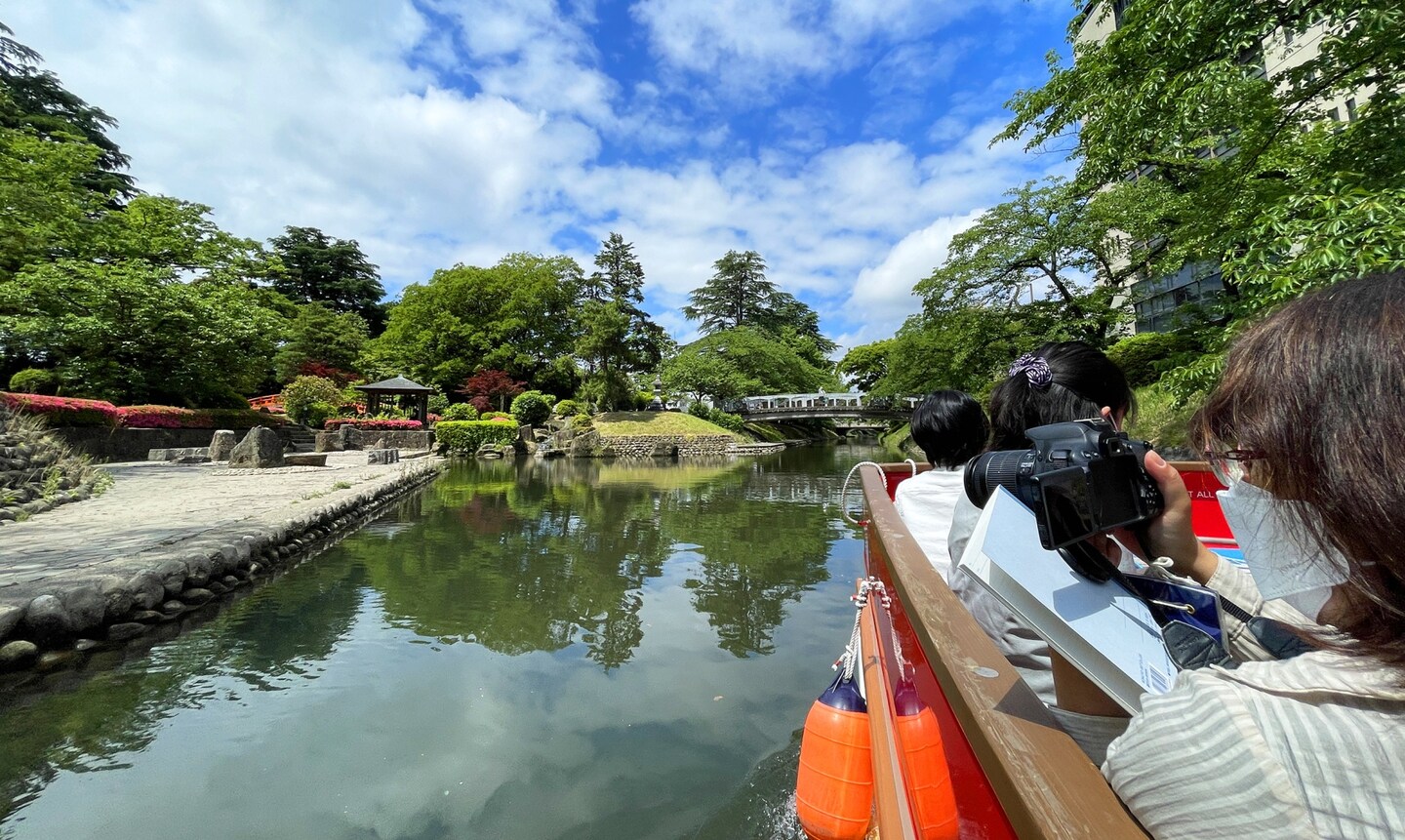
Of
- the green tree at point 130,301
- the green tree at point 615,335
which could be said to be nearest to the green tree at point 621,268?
the green tree at point 615,335

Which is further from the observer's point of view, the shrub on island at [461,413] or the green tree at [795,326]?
the green tree at [795,326]

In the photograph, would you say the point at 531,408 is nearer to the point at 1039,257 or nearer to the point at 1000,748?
the point at 1039,257

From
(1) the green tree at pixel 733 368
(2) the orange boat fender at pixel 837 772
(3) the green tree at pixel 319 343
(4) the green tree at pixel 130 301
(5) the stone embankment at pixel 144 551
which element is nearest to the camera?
(2) the orange boat fender at pixel 837 772

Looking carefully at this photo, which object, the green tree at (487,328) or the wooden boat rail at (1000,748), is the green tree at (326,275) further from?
the wooden boat rail at (1000,748)

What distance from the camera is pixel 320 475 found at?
35.6ft

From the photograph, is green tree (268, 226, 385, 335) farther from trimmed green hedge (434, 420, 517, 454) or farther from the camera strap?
the camera strap

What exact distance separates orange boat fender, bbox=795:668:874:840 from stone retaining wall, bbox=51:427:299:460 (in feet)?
48.4

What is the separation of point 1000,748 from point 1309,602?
0.37m

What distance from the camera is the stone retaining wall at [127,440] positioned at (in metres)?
11.8

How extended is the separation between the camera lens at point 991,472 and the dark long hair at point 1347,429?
0.34 metres

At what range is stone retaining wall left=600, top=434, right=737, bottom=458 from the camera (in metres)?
23.4

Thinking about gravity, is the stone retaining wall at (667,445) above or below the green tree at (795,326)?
below

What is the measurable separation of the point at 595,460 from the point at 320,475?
36.6 feet

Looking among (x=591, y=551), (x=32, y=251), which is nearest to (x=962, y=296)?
(x=591, y=551)
